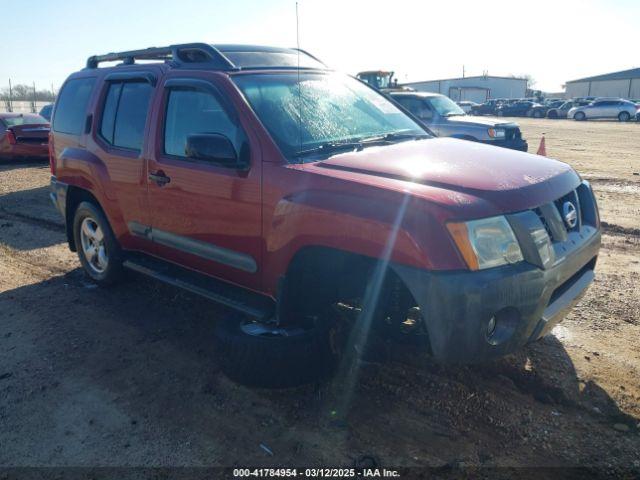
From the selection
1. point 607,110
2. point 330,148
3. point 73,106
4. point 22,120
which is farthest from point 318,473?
point 607,110

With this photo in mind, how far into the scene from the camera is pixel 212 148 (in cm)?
341

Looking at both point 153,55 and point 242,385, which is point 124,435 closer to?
point 242,385

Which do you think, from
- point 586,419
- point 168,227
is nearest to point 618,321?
point 586,419

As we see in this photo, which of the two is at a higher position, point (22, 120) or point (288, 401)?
point (22, 120)

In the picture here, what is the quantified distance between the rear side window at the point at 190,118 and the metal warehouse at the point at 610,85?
73.0 meters

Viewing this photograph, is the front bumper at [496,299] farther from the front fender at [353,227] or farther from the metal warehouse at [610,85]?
the metal warehouse at [610,85]

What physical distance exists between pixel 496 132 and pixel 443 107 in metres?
1.38

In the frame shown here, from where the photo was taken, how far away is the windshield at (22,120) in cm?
1392

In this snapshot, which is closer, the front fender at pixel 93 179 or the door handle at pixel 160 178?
the door handle at pixel 160 178

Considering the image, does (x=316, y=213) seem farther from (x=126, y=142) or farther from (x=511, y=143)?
(x=511, y=143)

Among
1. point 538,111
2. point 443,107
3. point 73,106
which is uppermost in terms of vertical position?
point 73,106

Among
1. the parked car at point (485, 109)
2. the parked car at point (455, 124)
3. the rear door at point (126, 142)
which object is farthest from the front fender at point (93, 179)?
the parked car at point (485, 109)

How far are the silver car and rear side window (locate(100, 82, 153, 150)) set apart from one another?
3939 centimetres

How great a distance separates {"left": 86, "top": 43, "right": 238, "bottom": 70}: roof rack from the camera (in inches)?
155
